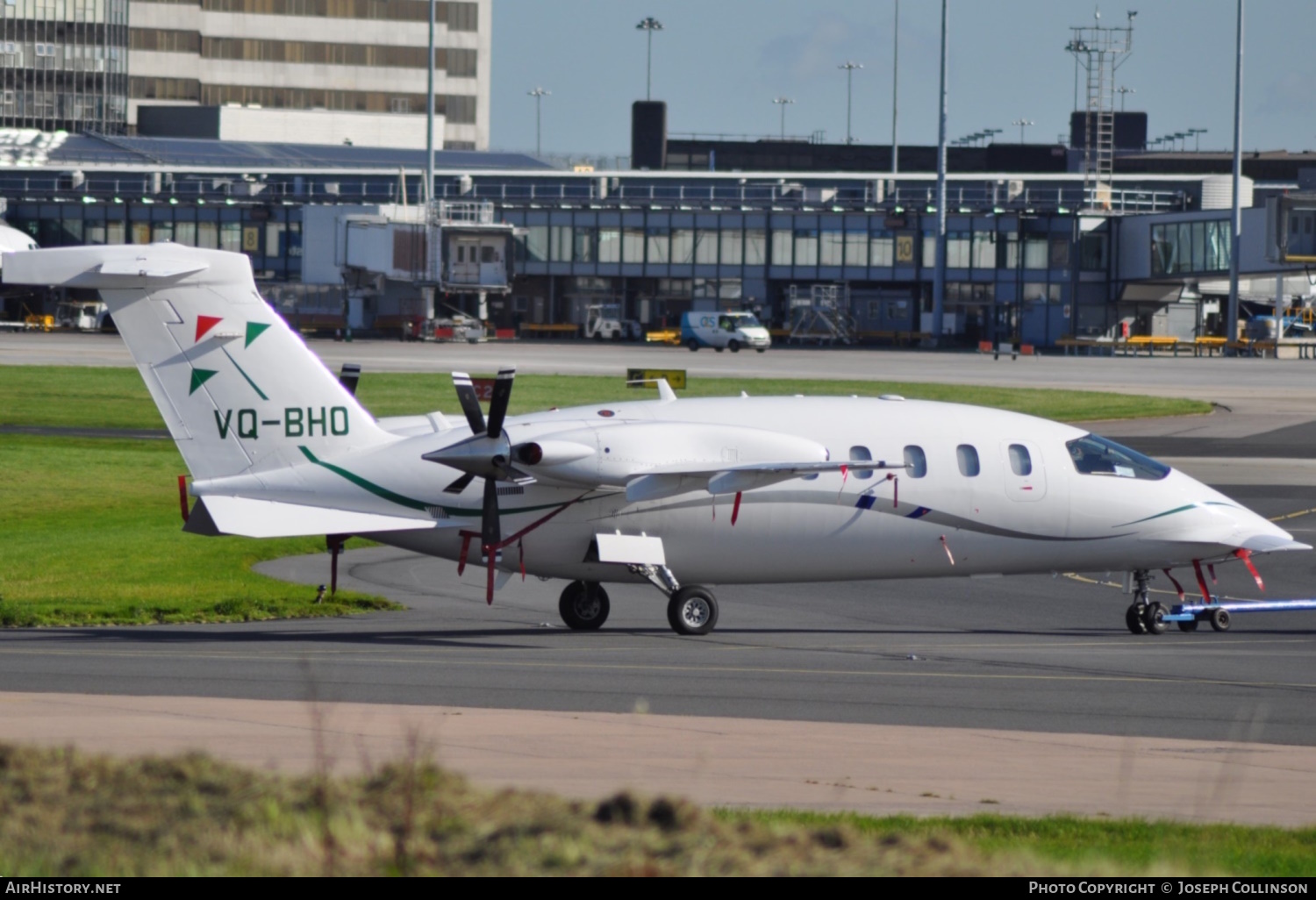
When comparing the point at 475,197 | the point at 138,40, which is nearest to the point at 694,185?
the point at 475,197

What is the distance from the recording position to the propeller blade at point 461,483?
922 inches

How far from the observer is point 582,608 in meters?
25.8

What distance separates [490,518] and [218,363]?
4339mm

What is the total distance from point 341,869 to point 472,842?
0.87 metres

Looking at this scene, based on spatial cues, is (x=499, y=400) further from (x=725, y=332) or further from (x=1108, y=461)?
(x=725, y=332)

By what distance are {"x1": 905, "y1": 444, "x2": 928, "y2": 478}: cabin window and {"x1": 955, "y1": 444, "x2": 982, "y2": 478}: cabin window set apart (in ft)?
1.74

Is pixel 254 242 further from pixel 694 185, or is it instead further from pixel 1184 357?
pixel 1184 357

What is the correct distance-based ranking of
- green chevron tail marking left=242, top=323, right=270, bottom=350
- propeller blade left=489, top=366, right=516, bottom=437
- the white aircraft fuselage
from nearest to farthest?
propeller blade left=489, top=366, right=516, bottom=437
green chevron tail marking left=242, top=323, right=270, bottom=350
the white aircraft fuselage

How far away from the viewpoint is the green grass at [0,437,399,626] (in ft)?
87.5

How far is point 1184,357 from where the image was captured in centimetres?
11019

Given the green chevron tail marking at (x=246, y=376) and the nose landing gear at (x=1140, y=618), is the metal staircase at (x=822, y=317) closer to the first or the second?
the nose landing gear at (x=1140, y=618)

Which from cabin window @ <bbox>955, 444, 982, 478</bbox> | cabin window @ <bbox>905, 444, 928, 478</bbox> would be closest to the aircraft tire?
cabin window @ <bbox>955, 444, 982, 478</bbox>

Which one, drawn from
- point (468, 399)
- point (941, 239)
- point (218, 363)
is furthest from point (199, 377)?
point (941, 239)

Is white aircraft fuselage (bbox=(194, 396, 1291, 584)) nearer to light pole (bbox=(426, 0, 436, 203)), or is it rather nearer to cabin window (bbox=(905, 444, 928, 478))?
cabin window (bbox=(905, 444, 928, 478))
